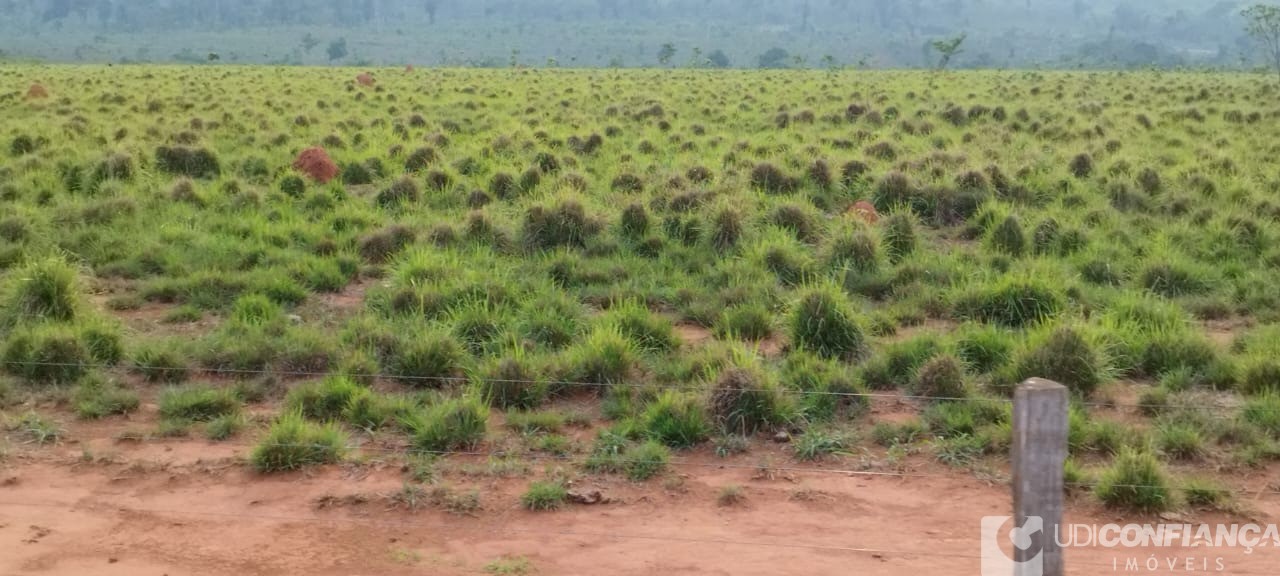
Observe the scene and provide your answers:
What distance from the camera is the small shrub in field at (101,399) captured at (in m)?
6.84

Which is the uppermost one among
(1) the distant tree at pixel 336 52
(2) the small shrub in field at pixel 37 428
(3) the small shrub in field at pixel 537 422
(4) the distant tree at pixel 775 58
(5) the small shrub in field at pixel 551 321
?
(1) the distant tree at pixel 336 52

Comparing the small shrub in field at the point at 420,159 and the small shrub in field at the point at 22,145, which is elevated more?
the small shrub in field at the point at 22,145

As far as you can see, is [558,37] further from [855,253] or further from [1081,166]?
[855,253]

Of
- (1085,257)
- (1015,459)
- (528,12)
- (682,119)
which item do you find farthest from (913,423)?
(528,12)

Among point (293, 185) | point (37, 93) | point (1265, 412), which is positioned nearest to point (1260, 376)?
point (1265, 412)

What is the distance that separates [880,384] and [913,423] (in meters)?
0.78

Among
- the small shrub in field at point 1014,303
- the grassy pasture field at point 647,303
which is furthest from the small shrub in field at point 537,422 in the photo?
the small shrub in field at point 1014,303

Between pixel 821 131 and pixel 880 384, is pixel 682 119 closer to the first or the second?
pixel 821 131

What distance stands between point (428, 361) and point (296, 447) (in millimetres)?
1497

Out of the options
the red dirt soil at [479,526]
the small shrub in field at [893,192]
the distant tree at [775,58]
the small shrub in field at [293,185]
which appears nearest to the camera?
the red dirt soil at [479,526]

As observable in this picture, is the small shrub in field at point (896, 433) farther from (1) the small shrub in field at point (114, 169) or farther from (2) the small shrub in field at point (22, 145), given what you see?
(2) the small shrub in field at point (22, 145)

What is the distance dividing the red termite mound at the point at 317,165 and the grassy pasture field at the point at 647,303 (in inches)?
2.8

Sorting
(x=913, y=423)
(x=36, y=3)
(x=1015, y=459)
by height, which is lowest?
(x=913, y=423)

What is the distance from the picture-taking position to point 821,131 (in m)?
20.1
